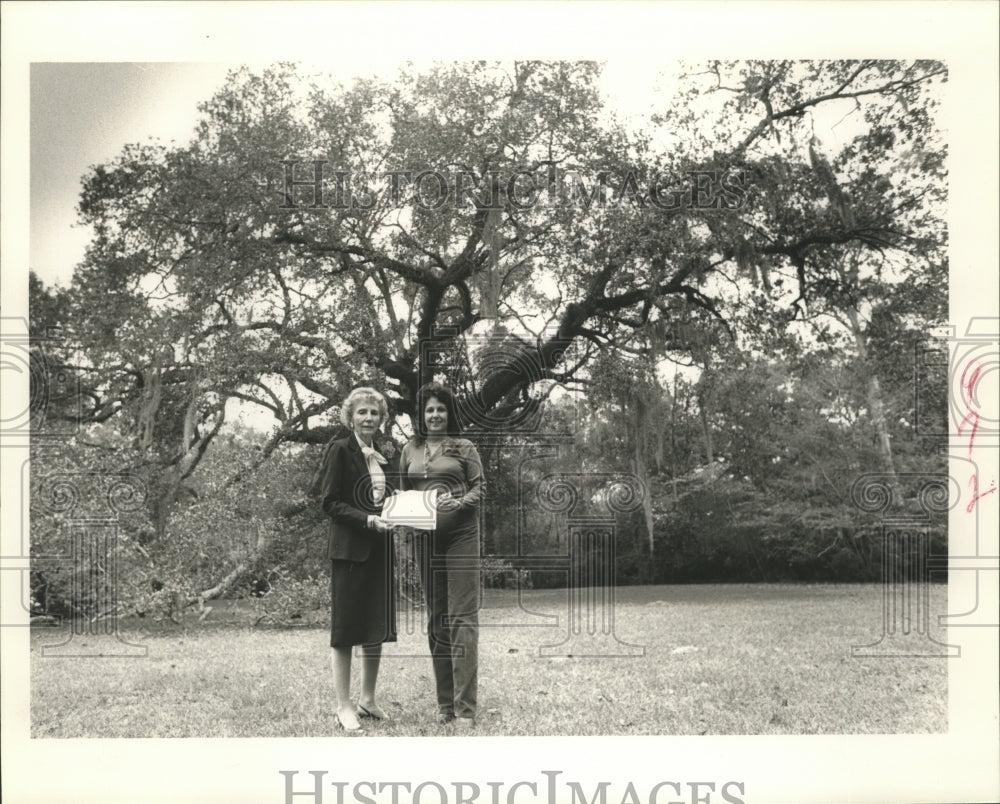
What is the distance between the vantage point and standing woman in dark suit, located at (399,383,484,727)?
5.56m

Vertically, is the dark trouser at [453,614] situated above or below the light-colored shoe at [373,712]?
above

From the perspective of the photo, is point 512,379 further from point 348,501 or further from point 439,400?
point 348,501

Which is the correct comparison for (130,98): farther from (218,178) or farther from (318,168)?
(318,168)

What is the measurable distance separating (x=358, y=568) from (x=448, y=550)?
1.52 feet

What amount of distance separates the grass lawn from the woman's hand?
604 mm

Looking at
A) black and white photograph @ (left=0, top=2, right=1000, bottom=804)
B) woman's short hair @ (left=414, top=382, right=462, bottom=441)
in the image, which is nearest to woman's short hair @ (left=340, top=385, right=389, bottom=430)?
black and white photograph @ (left=0, top=2, right=1000, bottom=804)

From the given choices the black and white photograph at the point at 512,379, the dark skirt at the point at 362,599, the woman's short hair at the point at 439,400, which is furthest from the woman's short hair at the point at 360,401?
the dark skirt at the point at 362,599

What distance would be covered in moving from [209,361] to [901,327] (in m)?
3.78

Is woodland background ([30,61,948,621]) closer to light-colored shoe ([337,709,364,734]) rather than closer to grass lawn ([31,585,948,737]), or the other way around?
grass lawn ([31,585,948,737])

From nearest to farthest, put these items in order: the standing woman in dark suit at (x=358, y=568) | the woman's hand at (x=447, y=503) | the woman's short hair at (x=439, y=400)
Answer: the standing woman in dark suit at (x=358, y=568) → the woman's hand at (x=447, y=503) → the woman's short hair at (x=439, y=400)

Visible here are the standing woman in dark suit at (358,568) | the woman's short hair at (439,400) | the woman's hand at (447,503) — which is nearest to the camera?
the standing woman in dark suit at (358,568)

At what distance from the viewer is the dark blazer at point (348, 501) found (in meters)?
5.48

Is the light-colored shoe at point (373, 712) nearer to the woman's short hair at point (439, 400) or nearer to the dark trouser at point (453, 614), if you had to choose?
the dark trouser at point (453, 614)

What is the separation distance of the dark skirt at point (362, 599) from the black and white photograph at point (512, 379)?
3 cm
